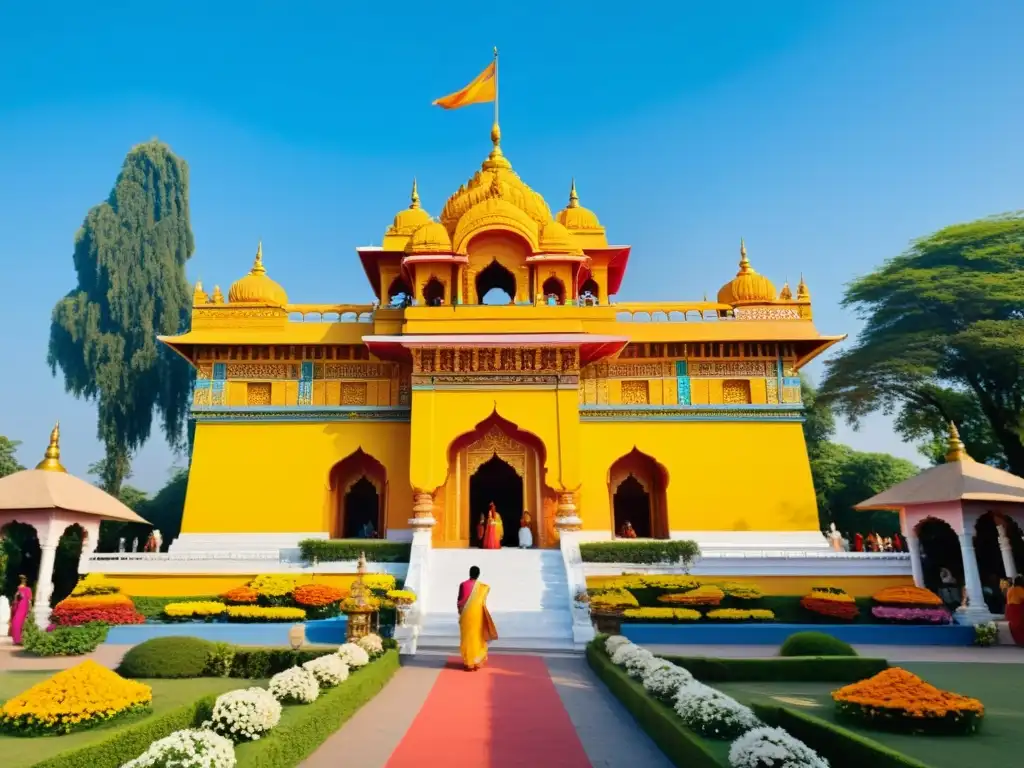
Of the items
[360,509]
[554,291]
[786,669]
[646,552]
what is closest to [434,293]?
[554,291]

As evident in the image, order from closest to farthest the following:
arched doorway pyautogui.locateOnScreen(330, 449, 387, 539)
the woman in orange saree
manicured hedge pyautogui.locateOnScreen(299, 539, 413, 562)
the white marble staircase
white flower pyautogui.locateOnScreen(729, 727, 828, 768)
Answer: white flower pyautogui.locateOnScreen(729, 727, 828, 768)
the woman in orange saree
the white marble staircase
manicured hedge pyautogui.locateOnScreen(299, 539, 413, 562)
arched doorway pyautogui.locateOnScreen(330, 449, 387, 539)

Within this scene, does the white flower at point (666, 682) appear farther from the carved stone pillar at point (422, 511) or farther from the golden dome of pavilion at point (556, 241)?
the golden dome of pavilion at point (556, 241)

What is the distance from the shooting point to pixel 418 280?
→ 62.5 ft

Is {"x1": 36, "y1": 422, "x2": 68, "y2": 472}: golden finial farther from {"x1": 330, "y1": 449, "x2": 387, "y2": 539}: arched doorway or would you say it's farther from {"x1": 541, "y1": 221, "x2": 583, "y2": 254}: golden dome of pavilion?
{"x1": 541, "y1": 221, "x2": 583, "y2": 254}: golden dome of pavilion

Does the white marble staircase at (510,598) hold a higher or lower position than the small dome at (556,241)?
lower

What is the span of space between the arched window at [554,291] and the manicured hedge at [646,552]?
6888 millimetres

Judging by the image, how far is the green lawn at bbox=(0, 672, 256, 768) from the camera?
4598 mm

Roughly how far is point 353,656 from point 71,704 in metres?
3.14

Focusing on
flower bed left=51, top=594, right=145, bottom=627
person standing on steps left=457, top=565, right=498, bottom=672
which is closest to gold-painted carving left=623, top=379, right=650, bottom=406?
person standing on steps left=457, top=565, right=498, bottom=672

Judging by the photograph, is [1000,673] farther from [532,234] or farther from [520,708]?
[532,234]

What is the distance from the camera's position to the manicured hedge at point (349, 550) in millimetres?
15172

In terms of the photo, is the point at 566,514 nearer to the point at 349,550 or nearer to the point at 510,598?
the point at 510,598

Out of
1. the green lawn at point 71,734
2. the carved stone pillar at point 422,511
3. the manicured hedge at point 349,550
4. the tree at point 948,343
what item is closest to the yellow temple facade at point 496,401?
the carved stone pillar at point 422,511

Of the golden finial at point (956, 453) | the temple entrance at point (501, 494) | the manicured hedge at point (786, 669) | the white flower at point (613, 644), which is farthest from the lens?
the temple entrance at point (501, 494)
